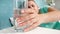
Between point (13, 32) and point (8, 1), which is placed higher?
point (8, 1)

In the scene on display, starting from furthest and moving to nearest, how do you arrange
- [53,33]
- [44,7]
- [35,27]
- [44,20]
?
[44,7], [44,20], [35,27], [53,33]

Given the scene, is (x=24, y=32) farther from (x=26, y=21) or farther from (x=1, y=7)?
(x=1, y=7)

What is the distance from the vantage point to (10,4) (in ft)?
2.73

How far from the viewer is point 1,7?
0.80 metres

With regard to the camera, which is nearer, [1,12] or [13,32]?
[13,32]

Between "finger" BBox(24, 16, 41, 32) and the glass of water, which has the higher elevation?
the glass of water

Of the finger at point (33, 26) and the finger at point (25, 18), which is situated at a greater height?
the finger at point (25, 18)

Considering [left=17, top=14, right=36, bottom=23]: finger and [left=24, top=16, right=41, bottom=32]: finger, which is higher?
[left=17, top=14, right=36, bottom=23]: finger

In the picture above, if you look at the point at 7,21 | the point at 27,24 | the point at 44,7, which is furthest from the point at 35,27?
the point at 44,7

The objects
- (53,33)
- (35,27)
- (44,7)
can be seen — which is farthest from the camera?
(44,7)

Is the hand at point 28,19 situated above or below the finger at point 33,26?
above

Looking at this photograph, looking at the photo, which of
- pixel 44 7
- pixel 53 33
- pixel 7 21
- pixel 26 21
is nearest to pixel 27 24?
pixel 26 21

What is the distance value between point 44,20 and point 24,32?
0.27 m

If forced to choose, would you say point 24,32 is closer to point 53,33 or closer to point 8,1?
point 53,33
